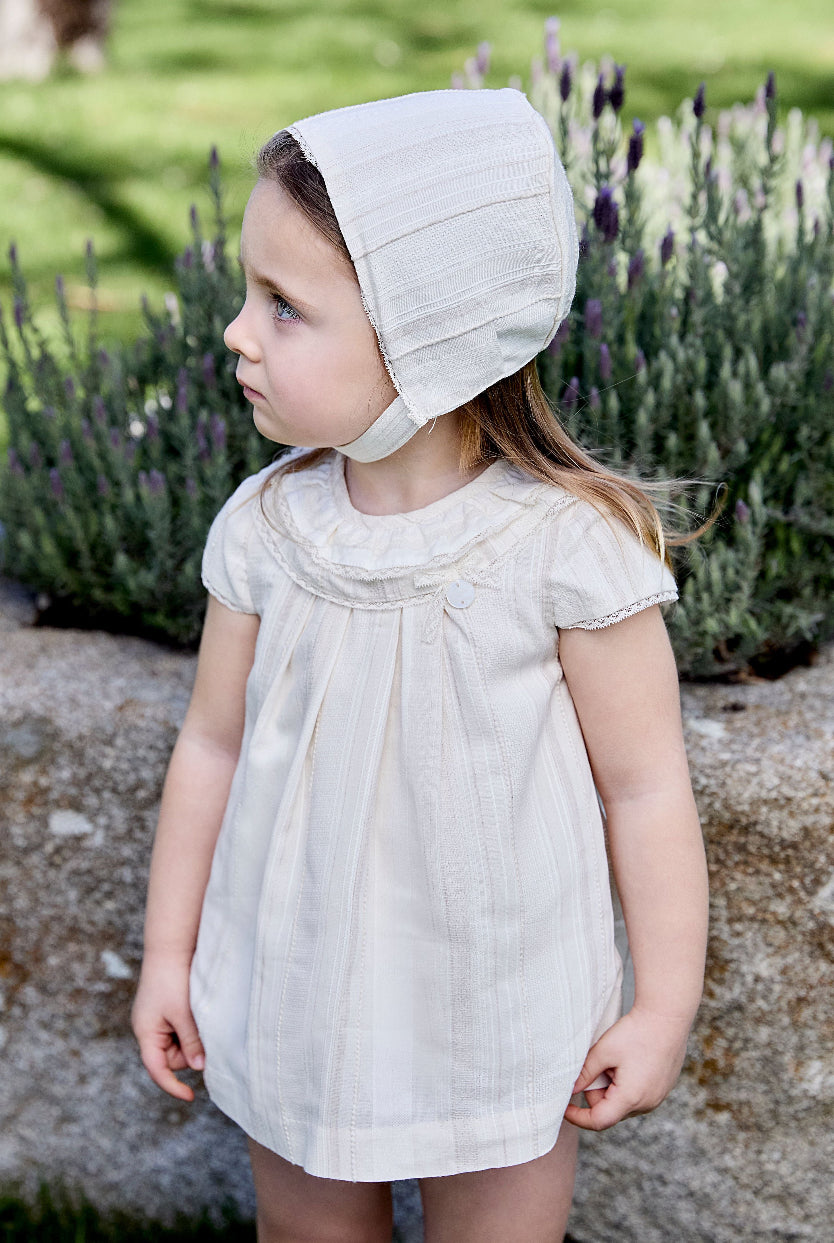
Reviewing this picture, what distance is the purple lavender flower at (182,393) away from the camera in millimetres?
2293

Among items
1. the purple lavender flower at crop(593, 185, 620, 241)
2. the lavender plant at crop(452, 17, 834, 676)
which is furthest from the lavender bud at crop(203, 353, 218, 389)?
the purple lavender flower at crop(593, 185, 620, 241)

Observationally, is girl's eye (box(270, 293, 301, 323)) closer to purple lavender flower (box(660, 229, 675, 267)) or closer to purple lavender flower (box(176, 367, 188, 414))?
purple lavender flower (box(176, 367, 188, 414))

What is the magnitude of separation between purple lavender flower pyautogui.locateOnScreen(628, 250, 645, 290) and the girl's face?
981 mm

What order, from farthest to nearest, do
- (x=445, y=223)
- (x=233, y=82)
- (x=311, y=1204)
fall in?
(x=233, y=82)
(x=311, y=1204)
(x=445, y=223)

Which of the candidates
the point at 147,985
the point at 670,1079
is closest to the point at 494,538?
the point at 670,1079

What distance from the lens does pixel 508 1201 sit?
161cm

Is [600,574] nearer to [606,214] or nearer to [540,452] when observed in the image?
[540,452]

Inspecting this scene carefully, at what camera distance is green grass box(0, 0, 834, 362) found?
230 inches

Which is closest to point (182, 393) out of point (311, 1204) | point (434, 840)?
point (434, 840)

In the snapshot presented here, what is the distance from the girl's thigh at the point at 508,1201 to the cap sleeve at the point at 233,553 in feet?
→ 2.66

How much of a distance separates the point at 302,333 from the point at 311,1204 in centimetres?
117

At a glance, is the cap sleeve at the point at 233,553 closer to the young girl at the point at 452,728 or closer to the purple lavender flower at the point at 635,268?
the young girl at the point at 452,728

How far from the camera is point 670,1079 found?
1.54 metres

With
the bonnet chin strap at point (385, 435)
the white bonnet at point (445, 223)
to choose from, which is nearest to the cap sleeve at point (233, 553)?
the bonnet chin strap at point (385, 435)
